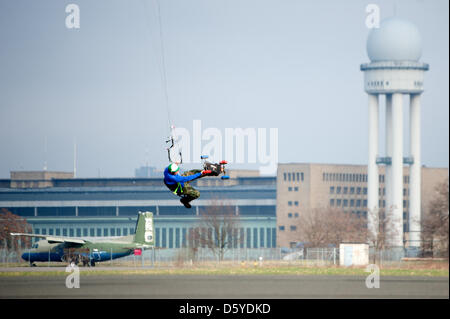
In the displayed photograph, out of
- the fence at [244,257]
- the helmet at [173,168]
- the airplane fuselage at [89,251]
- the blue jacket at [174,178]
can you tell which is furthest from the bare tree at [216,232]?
the helmet at [173,168]

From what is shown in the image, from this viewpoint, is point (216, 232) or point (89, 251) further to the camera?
point (216, 232)

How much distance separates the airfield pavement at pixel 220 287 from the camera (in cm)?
8669

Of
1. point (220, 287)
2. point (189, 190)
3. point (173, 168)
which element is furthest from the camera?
point (220, 287)

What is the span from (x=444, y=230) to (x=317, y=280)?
1451 inches

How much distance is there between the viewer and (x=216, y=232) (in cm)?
16262

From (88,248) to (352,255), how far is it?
3222 centimetres

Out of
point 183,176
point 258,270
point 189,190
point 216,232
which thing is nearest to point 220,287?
point 258,270

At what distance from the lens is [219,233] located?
167m

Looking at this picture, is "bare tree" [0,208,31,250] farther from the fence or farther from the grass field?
the grass field

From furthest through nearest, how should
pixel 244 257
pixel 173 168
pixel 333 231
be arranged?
pixel 333 231, pixel 244 257, pixel 173 168

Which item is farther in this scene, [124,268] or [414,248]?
[414,248]

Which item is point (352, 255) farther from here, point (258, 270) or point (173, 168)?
point (173, 168)
